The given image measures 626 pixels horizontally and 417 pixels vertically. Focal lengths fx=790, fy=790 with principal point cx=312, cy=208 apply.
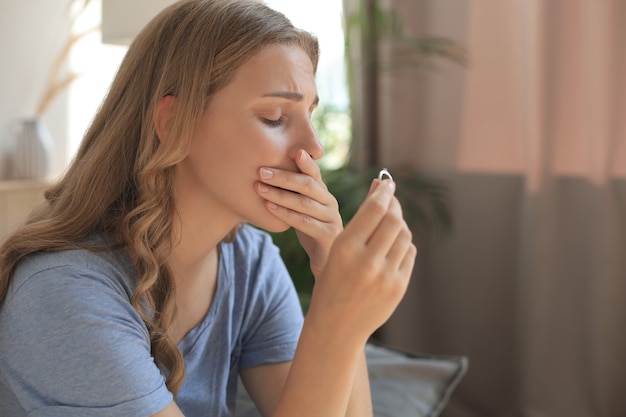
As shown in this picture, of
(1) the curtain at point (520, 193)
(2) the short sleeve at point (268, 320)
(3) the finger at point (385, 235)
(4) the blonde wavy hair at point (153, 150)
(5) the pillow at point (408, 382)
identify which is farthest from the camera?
(1) the curtain at point (520, 193)

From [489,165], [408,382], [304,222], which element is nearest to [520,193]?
[489,165]

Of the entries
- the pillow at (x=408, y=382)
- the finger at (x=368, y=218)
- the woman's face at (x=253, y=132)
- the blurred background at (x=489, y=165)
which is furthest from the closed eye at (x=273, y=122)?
the blurred background at (x=489, y=165)

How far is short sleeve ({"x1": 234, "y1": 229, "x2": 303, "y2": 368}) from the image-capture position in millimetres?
1476

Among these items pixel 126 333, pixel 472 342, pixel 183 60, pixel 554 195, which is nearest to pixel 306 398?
pixel 126 333

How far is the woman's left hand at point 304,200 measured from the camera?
1.18 meters

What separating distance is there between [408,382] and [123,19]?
43.8 inches

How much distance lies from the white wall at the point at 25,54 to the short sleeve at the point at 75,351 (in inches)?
93.7

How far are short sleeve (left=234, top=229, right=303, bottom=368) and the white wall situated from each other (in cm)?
214

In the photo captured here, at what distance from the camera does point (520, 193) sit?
2.80 m

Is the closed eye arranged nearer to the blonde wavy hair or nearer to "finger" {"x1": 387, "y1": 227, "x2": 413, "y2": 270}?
the blonde wavy hair

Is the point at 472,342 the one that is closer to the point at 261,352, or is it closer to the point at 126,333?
the point at 261,352

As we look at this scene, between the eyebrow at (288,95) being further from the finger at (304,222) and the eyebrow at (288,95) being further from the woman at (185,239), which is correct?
the finger at (304,222)

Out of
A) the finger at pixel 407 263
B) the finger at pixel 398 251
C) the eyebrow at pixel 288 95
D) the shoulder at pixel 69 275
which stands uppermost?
the eyebrow at pixel 288 95

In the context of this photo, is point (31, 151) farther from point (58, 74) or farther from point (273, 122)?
point (273, 122)
